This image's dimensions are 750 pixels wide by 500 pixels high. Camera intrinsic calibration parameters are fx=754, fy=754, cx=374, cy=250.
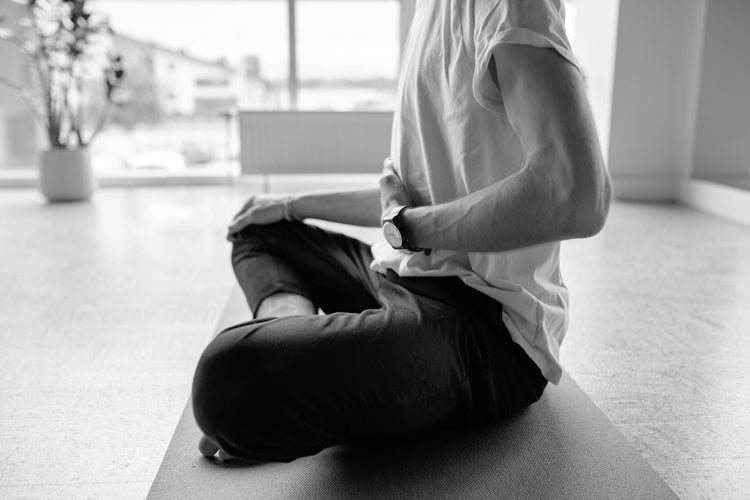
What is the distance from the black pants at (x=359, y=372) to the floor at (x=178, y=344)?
36 cm

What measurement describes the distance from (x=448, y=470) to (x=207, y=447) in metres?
0.42

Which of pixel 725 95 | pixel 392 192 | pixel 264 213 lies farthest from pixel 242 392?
pixel 725 95

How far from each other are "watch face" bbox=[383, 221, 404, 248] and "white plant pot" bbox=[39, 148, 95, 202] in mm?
4332

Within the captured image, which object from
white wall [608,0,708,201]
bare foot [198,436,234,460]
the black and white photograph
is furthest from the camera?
white wall [608,0,708,201]

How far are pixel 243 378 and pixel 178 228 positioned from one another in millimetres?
3119

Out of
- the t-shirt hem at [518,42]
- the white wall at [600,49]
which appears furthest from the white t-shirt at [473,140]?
the white wall at [600,49]

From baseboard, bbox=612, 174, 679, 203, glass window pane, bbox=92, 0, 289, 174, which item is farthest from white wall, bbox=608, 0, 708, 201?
glass window pane, bbox=92, 0, 289, 174

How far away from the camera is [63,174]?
195 inches

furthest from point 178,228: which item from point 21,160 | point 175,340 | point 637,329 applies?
point 21,160

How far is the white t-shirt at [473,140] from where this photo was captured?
0.95m

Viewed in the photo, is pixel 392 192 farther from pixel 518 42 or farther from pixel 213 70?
pixel 213 70

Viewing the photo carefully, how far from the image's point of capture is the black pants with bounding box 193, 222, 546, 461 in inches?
40.8

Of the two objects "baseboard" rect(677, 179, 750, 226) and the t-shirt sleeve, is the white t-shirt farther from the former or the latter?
"baseboard" rect(677, 179, 750, 226)

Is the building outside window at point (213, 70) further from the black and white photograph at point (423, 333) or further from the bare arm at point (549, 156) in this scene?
the bare arm at point (549, 156)
